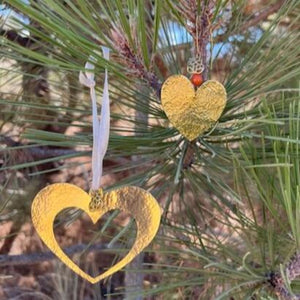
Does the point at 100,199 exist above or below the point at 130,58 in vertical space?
below

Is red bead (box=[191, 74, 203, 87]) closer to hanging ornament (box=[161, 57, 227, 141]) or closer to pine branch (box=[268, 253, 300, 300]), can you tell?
hanging ornament (box=[161, 57, 227, 141])

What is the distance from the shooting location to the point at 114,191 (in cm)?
35

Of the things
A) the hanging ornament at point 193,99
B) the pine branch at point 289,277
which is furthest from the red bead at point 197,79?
the pine branch at point 289,277

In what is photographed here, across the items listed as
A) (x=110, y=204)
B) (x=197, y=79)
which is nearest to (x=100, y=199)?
(x=110, y=204)

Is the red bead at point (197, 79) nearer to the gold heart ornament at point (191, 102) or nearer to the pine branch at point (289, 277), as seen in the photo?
the gold heart ornament at point (191, 102)

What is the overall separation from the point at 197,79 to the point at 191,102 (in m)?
0.02

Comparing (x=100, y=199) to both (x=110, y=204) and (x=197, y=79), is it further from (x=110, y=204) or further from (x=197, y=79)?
(x=197, y=79)

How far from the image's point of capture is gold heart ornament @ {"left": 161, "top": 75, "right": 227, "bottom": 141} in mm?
354

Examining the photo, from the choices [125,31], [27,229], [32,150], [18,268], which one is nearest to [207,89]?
[125,31]

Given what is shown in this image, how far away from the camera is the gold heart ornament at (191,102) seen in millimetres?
354

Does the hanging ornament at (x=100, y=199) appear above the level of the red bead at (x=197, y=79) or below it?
below

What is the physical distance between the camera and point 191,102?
36 centimetres

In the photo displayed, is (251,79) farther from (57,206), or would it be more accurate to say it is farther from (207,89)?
(57,206)

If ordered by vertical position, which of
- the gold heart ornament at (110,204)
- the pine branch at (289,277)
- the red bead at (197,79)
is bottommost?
the pine branch at (289,277)
